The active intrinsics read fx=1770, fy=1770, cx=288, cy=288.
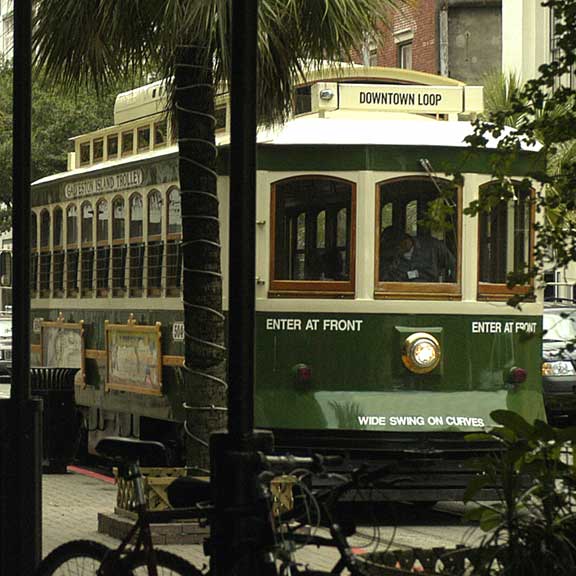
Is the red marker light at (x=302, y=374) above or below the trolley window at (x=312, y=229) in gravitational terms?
below

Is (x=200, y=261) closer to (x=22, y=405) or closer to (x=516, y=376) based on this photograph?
(x=22, y=405)

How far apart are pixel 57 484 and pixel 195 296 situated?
555 cm

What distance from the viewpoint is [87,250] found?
61.2ft

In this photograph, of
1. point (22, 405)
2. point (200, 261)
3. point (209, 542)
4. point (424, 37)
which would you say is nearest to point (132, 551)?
point (209, 542)

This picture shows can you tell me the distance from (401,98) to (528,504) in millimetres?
9699

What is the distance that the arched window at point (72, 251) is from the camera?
19078 mm

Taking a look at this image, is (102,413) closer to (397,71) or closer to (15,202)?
(397,71)

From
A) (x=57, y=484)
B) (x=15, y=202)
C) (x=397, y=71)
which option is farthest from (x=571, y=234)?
(x=57, y=484)

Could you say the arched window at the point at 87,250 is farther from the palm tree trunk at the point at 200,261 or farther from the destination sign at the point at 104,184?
the palm tree trunk at the point at 200,261

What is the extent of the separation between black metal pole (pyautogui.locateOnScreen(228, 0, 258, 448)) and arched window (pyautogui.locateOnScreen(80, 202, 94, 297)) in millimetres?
11901

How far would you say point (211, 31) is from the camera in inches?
462

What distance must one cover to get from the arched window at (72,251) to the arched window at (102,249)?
29.6 inches

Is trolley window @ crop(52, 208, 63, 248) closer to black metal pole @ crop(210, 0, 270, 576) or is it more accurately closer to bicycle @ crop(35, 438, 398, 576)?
bicycle @ crop(35, 438, 398, 576)

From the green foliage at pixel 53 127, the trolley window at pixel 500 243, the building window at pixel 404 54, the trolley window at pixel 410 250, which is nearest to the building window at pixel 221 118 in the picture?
the trolley window at pixel 410 250
